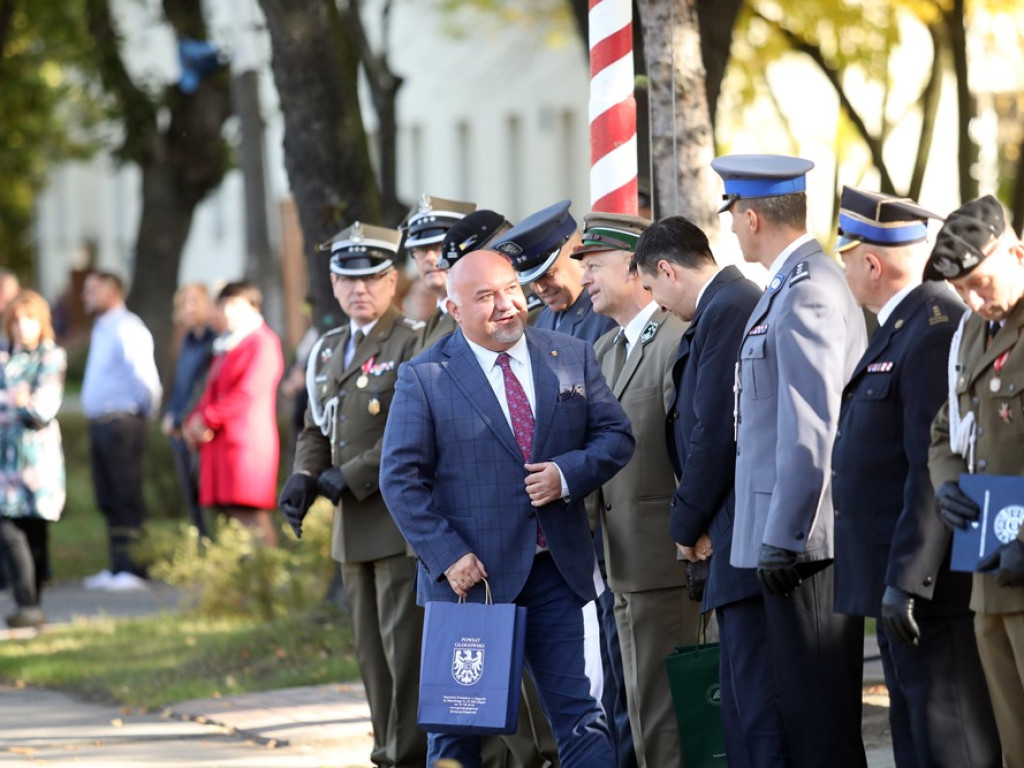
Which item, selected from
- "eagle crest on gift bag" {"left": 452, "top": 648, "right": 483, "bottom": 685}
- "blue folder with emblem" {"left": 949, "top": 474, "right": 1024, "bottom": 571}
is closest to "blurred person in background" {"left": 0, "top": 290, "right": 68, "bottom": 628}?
"eagle crest on gift bag" {"left": 452, "top": 648, "right": 483, "bottom": 685}

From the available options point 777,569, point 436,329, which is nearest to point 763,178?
point 777,569

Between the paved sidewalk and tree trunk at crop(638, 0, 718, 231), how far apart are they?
2.37 meters

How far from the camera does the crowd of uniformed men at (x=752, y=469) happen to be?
5469 mm

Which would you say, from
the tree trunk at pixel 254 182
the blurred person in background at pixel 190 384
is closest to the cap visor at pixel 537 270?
the blurred person in background at pixel 190 384

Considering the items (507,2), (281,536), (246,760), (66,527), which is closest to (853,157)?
(507,2)

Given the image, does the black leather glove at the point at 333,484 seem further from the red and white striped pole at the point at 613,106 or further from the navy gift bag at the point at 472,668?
the navy gift bag at the point at 472,668

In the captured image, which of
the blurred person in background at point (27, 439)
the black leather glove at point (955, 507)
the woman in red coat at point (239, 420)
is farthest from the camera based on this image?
the woman in red coat at point (239, 420)

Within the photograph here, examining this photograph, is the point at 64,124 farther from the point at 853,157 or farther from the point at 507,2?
the point at 853,157

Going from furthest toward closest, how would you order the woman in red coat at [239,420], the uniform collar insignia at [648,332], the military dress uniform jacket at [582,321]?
the woman in red coat at [239,420] < the military dress uniform jacket at [582,321] < the uniform collar insignia at [648,332]

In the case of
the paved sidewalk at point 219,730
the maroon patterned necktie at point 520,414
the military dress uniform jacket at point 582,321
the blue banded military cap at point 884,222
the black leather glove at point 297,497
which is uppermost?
the blue banded military cap at point 884,222

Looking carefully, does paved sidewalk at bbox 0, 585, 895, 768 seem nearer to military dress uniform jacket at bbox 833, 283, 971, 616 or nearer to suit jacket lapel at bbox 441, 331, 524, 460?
military dress uniform jacket at bbox 833, 283, 971, 616

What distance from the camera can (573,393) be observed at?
6.42 m

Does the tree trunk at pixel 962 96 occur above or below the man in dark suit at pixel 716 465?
above

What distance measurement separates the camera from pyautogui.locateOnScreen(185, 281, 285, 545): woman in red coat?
1326cm
